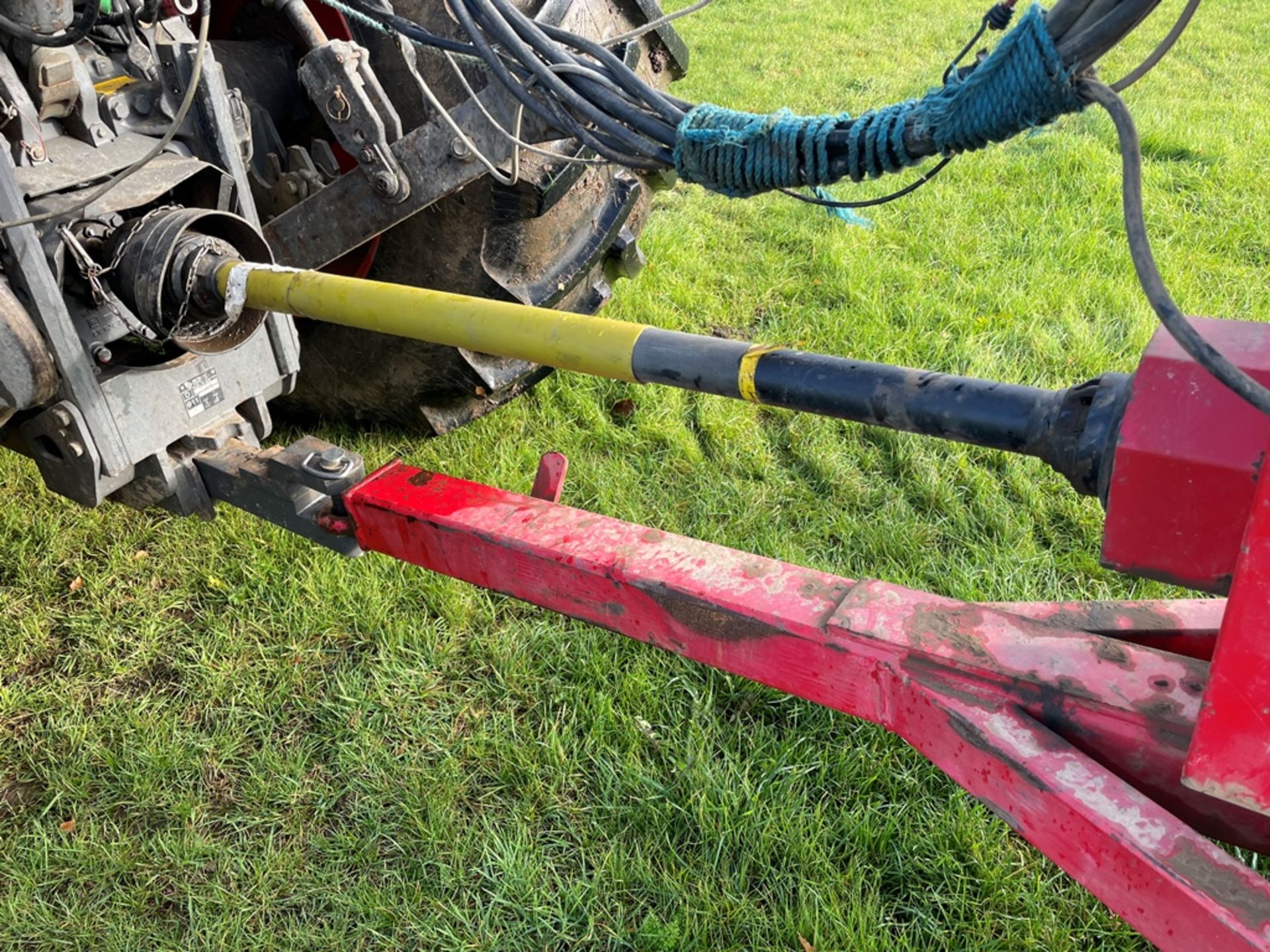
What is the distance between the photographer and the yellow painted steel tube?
1.36m

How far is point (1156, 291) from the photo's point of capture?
0.90 meters

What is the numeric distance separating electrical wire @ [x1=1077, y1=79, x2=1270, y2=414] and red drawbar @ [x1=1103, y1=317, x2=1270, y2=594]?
0.12 ft

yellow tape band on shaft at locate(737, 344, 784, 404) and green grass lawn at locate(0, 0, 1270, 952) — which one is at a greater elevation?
yellow tape band on shaft at locate(737, 344, 784, 404)

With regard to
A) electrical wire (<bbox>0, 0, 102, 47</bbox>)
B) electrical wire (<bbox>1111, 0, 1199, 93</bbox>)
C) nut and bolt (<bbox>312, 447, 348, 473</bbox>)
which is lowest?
nut and bolt (<bbox>312, 447, 348, 473</bbox>)

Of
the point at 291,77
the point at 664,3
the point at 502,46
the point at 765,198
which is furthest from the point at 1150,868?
the point at 664,3

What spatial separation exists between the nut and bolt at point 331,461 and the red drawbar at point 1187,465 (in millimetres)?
1209

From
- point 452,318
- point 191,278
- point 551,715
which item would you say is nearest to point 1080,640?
point 452,318

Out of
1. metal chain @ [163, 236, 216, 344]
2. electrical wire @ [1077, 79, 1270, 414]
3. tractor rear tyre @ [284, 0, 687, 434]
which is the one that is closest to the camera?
electrical wire @ [1077, 79, 1270, 414]

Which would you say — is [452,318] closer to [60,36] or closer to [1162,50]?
[60,36]

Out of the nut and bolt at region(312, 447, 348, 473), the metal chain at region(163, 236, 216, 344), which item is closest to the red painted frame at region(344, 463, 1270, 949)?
the nut and bolt at region(312, 447, 348, 473)

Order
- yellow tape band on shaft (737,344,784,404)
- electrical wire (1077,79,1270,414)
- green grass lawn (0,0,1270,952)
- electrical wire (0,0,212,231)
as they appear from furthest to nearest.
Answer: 1. green grass lawn (0,0,1270,952)
2. electrical wire (0,0,212,231)
3. yellow tape band on shaft (737,344,784,404)
4. electrical wire (1077,79,1270,414)

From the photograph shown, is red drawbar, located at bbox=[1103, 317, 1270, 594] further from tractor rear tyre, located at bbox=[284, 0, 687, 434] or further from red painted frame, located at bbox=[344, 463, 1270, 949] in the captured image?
tractor rear tyre, located at bbox=[284, 0, 687, 434]

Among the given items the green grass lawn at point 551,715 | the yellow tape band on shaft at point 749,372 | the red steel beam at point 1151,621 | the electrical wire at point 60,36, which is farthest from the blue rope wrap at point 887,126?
the green grass lawn at point 551,715

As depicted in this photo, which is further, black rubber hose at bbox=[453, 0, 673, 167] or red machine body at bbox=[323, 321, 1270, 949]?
black rubber hose at bbox=[453, 0, 673, 167]
